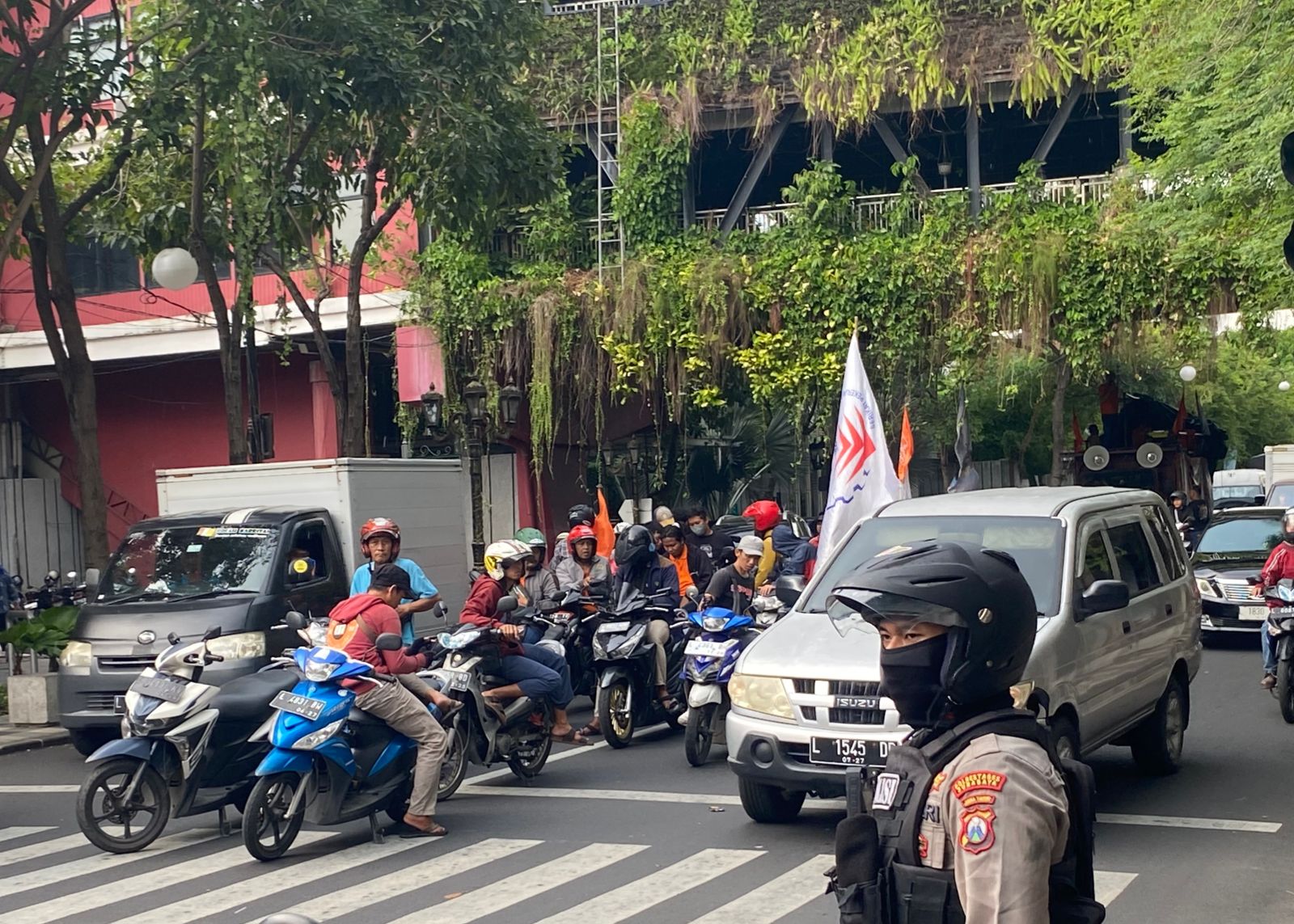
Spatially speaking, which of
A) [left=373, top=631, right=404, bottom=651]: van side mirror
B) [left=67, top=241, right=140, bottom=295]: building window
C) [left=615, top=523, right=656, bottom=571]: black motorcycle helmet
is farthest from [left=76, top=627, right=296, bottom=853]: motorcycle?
[left=67, top=241, right=140, bottom=295]: building window

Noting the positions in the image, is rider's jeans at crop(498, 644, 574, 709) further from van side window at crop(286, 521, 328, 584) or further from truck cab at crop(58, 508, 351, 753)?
→ van side window at crop(286, 521, 328, 584)

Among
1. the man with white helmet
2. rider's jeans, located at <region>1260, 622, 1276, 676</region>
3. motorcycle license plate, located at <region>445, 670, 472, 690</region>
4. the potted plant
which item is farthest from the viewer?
the potted plant

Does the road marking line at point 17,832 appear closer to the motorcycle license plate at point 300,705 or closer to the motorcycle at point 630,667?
the motorcycle license plate at point 300,705

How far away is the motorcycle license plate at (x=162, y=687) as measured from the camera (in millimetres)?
8055

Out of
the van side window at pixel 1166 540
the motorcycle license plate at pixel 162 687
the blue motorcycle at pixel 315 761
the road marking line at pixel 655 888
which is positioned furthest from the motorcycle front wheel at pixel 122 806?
the van side window at pixel 1166 540

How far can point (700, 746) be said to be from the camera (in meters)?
10.3

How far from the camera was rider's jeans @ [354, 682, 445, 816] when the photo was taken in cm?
805

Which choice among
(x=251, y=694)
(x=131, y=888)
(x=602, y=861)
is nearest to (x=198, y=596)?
(x=251, y=694)

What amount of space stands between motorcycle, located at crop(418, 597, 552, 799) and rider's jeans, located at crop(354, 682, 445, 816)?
189 mm

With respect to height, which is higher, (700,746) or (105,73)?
(105,73)

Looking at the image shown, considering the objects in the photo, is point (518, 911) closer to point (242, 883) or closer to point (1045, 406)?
point (242, 883)

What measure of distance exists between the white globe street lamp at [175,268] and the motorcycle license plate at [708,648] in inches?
308

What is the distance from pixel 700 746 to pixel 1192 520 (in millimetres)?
17883

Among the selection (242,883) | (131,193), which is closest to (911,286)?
(131,193)
